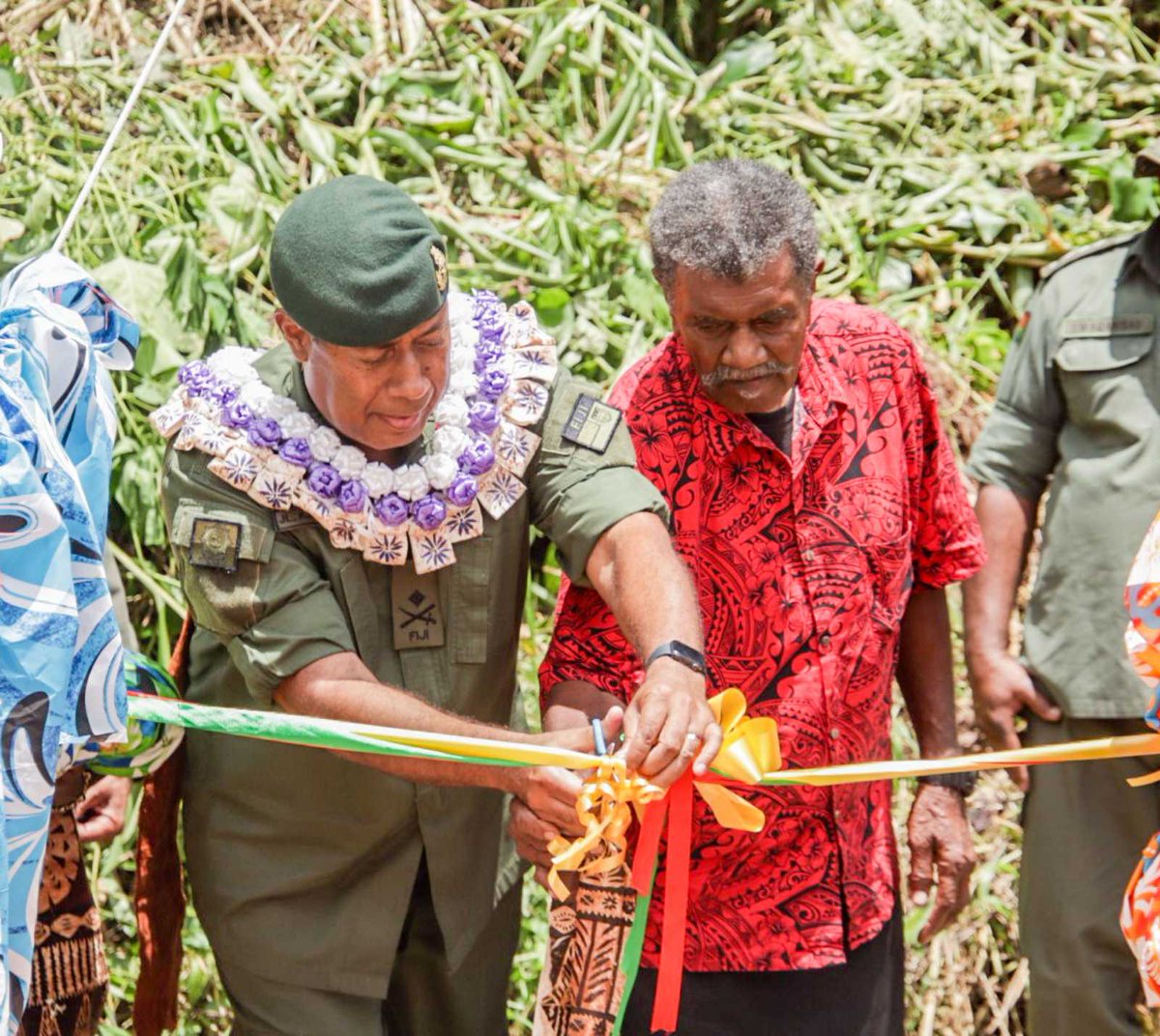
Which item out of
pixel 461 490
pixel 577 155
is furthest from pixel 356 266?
pixel 577 155

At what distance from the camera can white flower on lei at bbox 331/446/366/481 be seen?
2.88 meters

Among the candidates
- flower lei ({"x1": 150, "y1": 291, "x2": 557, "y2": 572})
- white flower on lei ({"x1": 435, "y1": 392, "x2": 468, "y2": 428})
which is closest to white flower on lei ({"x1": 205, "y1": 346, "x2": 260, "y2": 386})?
flower lei ({"x1": 150, "y1": 291, "x2": 557, "y2": 572})

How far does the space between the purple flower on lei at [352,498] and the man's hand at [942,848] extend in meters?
1.27

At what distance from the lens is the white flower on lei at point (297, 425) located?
288cm

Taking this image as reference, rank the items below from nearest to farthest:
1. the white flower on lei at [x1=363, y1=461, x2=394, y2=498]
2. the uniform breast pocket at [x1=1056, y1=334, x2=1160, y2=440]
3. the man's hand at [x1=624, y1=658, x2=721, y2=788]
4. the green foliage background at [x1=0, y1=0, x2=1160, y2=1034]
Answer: the man's hand at [x1=624, y1=658, x2=721, y2=788] < the white flower on lei at [x1=363, y1=461, x2=394, y2=498] < the uniform breast pocket at [x1=1056, y1=334, x2=1160, y2=440] < the green foliage background at [x1=0, y1=0, x2=1160, y2=1034]

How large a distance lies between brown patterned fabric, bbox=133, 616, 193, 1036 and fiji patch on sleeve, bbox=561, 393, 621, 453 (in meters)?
0.87

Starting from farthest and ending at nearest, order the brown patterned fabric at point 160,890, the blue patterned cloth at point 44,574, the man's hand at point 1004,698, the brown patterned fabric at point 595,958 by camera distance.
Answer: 1. the man's hand at point 1004,698
2. the brown patterned fabric at point 160,890
3. the brown patterned fabric at point 595,958
4. the blue patterned cloth at point 44,574

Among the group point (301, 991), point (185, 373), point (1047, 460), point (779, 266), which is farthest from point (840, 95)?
point (301, 991)

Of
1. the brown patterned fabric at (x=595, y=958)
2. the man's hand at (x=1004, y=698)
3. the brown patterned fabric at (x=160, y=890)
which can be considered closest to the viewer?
the brown patterned fabric at (x=595, y=958)

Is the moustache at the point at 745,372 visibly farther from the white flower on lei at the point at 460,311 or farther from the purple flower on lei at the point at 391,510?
the purple flower on lei at the point at 391,510

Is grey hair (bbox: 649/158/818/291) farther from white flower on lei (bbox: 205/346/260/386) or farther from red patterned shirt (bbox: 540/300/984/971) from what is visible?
white flower on lei (bbox: 205/346/260/386)

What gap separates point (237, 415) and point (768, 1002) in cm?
138

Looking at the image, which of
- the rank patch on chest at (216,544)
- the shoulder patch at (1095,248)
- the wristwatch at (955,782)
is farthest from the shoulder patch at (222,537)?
the shoulder patch at (1095,248)

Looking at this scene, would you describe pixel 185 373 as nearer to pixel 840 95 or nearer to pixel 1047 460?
pixel 1047 460
